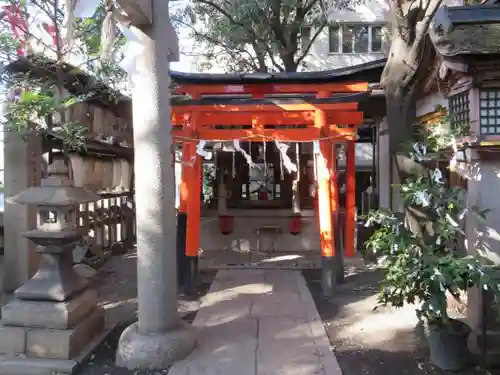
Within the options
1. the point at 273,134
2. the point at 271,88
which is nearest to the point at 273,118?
the point at 273,134

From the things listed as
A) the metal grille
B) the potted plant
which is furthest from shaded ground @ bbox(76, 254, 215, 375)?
the metal grille

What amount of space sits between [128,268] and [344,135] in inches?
212

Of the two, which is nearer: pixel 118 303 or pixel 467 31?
pixel 467 31

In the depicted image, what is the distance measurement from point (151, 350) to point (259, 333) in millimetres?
1562

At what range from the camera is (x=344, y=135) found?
8.16 metres

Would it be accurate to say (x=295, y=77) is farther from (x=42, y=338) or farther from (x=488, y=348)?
(x=42, y=338)

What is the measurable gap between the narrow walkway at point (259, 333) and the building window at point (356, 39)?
1727cm

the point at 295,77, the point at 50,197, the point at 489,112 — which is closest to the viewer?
the point at 489,112

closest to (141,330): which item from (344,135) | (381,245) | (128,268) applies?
(381,245)

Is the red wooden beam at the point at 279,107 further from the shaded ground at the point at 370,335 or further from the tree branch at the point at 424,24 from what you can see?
the shaded ground at the point at 370,335

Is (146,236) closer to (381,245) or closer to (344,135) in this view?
(381,245)

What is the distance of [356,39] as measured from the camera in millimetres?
23938

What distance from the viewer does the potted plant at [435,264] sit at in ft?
15.4

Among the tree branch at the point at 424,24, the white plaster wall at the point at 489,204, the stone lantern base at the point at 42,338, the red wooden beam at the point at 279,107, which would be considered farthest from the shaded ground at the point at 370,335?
the tree branch at the point at 424,24
